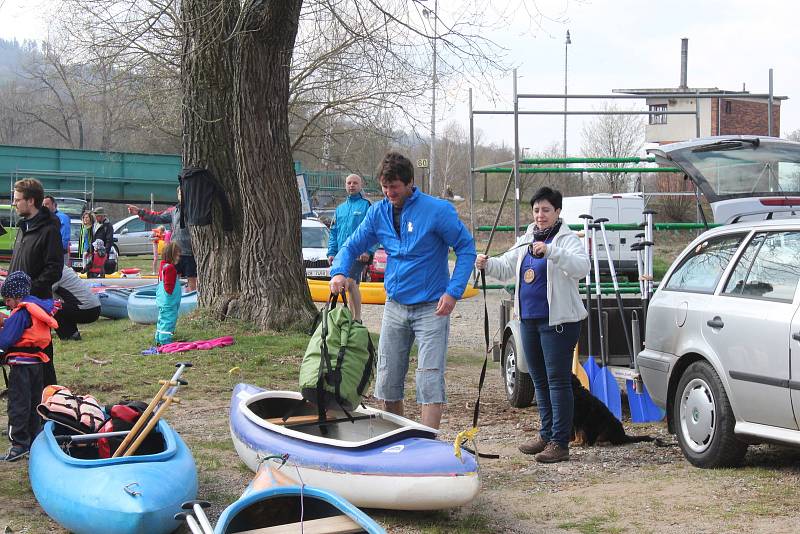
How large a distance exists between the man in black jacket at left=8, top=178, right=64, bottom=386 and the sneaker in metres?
0.79

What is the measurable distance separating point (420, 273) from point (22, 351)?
9.70 feet

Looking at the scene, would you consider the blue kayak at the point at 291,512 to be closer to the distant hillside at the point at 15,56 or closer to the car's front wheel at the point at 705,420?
the car's front wheel at the point at 705,420

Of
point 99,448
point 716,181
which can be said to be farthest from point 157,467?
point 716,181

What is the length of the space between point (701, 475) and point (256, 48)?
8201 millimetres

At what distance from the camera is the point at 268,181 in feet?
40.6

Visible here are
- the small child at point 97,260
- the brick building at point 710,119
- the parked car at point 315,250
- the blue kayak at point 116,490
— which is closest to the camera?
the blue kayak at point 116,490

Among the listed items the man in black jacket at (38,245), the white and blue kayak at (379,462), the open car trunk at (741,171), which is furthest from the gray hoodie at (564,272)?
the man in black jacket at (38,245)

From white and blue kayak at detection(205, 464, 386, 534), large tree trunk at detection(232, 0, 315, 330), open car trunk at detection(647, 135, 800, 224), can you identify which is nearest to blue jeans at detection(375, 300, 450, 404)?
white and blue kayak at detection(205, 464, 386, 534)

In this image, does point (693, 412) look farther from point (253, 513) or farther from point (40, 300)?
point (40, 300)

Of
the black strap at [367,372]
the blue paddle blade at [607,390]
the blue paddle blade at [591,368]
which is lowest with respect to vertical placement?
the blue paddle blade at [607,390]

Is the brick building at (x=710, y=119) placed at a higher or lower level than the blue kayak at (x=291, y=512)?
higher

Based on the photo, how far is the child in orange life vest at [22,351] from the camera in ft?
22.3

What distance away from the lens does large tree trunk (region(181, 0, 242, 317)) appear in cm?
1295

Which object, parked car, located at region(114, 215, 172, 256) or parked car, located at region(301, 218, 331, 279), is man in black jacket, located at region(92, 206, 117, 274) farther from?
parked car, located at region(114, 215, 172, 256)
